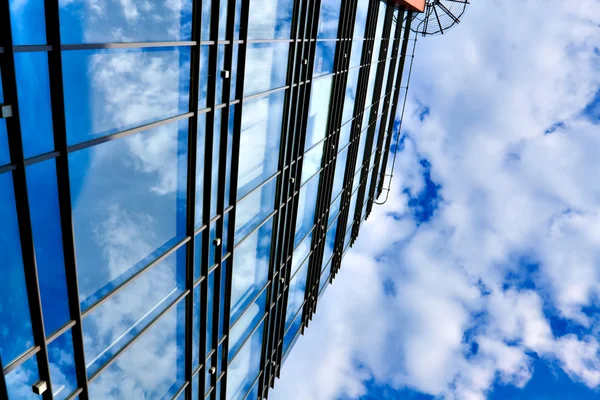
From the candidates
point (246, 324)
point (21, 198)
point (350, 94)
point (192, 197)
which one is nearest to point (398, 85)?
point (350, 94)

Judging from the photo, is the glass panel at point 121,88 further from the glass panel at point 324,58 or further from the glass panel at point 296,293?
the glass panel at point 296,293

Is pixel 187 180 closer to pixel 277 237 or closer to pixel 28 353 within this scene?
pixel 28 353

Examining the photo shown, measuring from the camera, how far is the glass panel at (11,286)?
6.61 meters

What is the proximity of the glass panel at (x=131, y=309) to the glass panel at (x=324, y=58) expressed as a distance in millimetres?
9735

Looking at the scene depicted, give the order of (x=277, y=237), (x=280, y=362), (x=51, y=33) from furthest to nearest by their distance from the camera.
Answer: (x=280, y=362) < (x=277, y=237) < (x=51, y=33)

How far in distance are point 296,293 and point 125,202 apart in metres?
14.3

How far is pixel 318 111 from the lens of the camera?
62.1 feet

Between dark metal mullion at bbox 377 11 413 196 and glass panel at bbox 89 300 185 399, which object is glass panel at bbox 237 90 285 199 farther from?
dark metal mullion at bbox 377 11 413 196

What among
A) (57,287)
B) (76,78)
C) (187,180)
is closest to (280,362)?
(187,180)

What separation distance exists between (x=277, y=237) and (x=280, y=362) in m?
7.51

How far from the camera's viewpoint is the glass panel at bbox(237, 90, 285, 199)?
13484 mm

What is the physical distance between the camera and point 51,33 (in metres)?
6.64

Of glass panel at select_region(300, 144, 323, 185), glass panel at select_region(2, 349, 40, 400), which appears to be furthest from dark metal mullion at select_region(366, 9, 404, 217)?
glass panel at select_region(2, 349, 40, 400)

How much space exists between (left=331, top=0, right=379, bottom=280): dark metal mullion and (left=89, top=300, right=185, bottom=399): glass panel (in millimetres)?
15320
